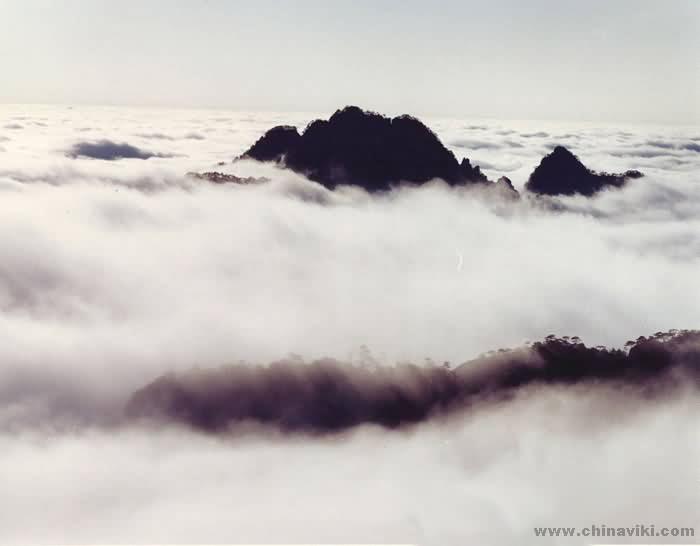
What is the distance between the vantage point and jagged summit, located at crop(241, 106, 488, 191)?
18923mm

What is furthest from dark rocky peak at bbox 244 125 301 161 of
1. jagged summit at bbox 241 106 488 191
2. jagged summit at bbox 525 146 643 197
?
jagged summit at bbox 525 146 643 197

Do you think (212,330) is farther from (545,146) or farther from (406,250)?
(545,146)

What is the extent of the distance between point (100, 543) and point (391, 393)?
8688 mm

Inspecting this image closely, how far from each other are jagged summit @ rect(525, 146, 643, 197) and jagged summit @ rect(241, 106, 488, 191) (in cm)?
261

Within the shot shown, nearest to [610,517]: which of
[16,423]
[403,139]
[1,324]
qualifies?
[16,423]

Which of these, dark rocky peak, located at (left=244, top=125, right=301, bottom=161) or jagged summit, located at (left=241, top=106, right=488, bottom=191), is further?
jagged summit, located at (left=241, top=106, right=488, bottom=191)

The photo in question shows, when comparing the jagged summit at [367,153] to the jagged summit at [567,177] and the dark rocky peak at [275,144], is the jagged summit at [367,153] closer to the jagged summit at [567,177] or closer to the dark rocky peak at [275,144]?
the dark rocky peak at [275,144]

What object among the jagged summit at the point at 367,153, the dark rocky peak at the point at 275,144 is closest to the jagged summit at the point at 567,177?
the jagged summit at the point at 367,153

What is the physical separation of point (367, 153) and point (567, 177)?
→ 9582 millimetres

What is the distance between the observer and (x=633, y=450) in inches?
483

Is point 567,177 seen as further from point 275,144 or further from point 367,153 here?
point 275,144

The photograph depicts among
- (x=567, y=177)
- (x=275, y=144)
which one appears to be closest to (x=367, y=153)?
(x=275, y=144)

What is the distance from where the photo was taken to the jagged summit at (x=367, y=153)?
62.1 feet

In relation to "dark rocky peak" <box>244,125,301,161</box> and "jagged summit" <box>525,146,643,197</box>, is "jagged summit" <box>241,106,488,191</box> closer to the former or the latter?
"dark rocky peak" <box>244,125,301,161</box>
